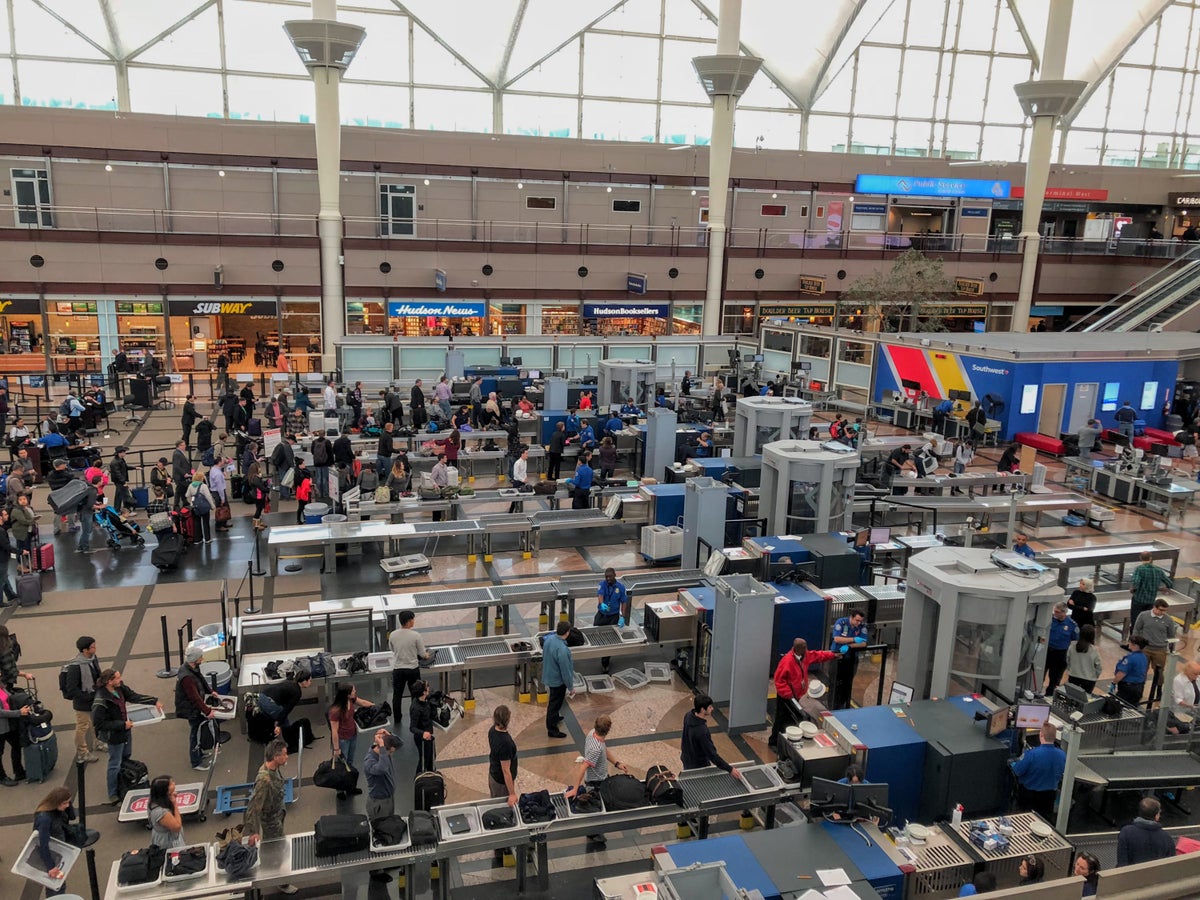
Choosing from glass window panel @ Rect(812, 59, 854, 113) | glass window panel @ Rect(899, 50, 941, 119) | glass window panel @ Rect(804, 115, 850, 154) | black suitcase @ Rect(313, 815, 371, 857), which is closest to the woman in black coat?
black suitcase @ Rect(313, 815, 371, 857)

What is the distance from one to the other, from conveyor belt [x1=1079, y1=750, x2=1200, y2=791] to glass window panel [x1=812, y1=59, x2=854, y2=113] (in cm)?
4014

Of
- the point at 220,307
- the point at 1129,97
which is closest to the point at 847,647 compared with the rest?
the point at 220,307

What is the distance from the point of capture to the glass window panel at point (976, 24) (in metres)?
44.3

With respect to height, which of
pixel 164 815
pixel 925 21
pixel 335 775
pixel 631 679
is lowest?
pixel 631 679

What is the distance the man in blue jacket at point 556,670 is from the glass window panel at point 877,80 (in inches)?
1629

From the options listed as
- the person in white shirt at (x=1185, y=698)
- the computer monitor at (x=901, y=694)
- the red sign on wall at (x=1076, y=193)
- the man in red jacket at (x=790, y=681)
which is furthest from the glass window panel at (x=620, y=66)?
the person in white shirt at (x=1185, y=698)

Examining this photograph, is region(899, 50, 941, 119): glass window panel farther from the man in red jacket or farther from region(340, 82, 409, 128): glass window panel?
the man in red jacket

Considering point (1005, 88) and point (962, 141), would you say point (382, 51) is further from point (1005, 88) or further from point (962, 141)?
point (1005, 88)

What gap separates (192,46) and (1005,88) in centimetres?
3863

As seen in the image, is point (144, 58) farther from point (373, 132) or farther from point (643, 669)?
point (643, 669)

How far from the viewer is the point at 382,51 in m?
38.9

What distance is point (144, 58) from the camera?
36.4 m

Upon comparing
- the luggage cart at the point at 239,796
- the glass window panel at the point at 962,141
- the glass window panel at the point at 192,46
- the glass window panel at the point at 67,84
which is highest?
the glass window panel at the point at 192,46

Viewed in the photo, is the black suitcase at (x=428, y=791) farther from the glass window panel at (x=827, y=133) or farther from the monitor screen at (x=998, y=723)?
the glass window panel at (x=827, y=133)
